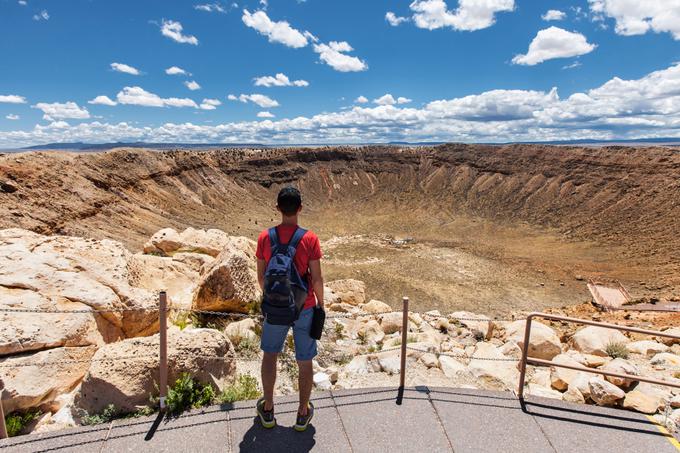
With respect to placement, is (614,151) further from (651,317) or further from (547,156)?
(651,317)

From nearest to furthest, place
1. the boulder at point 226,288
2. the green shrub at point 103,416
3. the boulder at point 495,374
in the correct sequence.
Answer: the green shrub at point 103,416 < the boulder at point 495,374 < the boulder at point 226,288

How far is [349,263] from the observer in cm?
3412

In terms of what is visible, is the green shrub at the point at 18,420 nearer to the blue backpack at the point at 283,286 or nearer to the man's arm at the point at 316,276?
the blue backpack at the point at 283,286

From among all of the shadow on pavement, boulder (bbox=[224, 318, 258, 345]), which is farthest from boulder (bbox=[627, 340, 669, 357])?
the shadow on pavement

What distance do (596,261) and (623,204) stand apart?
50.5ft

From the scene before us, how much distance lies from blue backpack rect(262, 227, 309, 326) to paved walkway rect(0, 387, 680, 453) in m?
1.40

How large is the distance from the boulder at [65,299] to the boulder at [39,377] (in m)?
0.23

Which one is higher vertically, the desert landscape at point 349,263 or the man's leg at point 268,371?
the man's leg at point 268,371

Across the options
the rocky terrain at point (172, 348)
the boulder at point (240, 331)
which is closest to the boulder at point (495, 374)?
the rocky terrain at point (172, 348)

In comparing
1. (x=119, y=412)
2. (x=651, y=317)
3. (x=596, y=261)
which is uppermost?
(x=119, y=412)

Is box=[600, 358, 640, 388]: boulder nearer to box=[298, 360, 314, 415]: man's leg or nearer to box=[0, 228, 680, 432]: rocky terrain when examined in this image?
box=[0, 228, 680, 432]: rocky terrain

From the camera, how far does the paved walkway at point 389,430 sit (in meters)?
4.09

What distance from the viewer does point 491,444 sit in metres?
4.30

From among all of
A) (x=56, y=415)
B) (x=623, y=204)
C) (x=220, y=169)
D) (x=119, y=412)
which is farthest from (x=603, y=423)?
(x=220, y=169)
